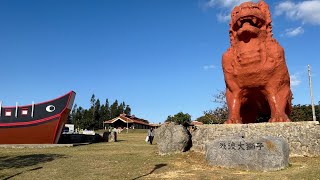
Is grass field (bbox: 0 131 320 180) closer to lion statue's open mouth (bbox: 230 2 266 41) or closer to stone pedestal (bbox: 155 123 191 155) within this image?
stone pedestal (bbox: 155 123 191 155)

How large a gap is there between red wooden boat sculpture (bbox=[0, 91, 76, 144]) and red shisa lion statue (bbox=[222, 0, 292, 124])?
11835 millimetres

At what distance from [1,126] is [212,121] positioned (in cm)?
1904

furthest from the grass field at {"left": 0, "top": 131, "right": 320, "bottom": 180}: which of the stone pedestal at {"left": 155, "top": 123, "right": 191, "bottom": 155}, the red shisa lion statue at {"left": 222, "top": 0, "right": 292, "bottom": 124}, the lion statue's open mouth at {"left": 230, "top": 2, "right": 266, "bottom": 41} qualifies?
the lion statue's open mouth at {"left": 230, "top": 2, "right": 266, "bottom": 41}

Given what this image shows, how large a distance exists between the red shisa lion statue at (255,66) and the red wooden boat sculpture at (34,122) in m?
11.8

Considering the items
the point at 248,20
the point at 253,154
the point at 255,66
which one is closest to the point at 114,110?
the point at 255,66

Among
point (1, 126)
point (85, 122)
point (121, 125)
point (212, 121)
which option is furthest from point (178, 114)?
point (1, 126)

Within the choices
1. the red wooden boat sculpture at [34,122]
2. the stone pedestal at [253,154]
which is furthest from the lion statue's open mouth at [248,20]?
the red wooden boat sculpture at [34,122]

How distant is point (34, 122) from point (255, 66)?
13915mm

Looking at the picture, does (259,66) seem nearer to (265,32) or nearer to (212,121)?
(265,32)

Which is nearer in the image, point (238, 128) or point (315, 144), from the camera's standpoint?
point (315, 144)

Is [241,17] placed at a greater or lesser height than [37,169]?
greater

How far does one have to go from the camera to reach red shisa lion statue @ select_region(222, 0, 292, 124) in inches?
417

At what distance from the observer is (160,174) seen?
8.11 m

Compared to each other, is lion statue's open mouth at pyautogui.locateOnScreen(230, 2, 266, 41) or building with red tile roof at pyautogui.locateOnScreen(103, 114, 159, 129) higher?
lion statue's open mouth at pyautogui.locateOnScreen(230, 2, 266, 41)
